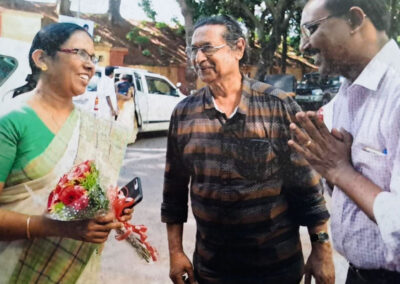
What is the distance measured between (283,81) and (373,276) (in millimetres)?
909

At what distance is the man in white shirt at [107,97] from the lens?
150cm

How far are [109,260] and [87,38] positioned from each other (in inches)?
62.7

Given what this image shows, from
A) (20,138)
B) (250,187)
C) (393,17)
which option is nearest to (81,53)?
(20,138)

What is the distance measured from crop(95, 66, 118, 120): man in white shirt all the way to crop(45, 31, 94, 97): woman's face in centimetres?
21

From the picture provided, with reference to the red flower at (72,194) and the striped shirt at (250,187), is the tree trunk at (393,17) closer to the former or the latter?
the striped shirt at (250,187)

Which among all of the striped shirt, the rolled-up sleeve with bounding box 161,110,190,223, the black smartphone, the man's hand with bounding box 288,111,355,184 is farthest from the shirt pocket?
the man's hand with bounding box 288,111,355,184

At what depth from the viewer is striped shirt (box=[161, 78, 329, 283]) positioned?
51.0 inches

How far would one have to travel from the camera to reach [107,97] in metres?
1.63

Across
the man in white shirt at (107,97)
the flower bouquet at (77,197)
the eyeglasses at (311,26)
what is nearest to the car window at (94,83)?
the man in white shirt at (107,97)

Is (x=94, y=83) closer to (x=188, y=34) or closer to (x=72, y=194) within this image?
(x=188, y=34)

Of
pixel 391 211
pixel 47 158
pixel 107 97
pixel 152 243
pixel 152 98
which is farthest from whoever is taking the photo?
pixel 152 243

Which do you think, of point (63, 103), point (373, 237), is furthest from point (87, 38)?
point (373, 237)

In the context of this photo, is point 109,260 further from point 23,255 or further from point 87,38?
point 87,38

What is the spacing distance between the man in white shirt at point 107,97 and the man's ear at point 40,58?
28cm
